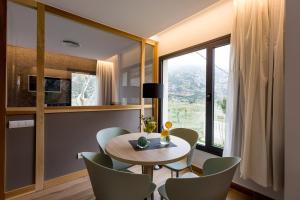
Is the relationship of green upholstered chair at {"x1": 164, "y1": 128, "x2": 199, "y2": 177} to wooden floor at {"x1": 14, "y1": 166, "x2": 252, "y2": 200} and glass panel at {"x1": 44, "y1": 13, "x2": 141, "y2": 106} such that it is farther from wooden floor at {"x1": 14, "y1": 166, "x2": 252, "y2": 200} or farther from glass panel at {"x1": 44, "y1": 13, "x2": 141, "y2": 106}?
glass panel at {"x1": 44, "y1": 13, "x2": 141, "y2": 106}

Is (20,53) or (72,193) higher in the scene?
(20,53)

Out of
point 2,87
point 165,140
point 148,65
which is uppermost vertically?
point 148,65

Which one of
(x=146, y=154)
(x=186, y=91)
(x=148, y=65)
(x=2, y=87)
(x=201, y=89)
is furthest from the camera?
(x=148, y=65)

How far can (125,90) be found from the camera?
3334 mm

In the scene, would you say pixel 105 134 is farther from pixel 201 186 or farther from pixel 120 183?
pixel 201 186

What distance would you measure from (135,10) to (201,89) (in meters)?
1.74

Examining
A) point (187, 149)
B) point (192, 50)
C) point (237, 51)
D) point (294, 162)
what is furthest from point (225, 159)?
point (192, 50)

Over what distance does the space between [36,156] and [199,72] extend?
2.95 m

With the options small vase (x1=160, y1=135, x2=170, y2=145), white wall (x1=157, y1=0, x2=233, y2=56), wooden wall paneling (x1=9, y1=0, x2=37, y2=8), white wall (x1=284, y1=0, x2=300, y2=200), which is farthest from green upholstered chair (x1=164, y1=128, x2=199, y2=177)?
wooden wall paneling (x1=9, y1=0, x2=37, y2=8)

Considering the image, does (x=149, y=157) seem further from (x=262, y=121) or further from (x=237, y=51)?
(x=237, y=51)

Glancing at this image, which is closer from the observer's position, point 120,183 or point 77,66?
point 120,183

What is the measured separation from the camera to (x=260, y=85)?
6.06 feet

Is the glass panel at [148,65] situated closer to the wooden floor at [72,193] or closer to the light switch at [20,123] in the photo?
the wooden floor at [72,193]

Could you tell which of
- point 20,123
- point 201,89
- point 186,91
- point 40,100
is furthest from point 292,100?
point 20,123
